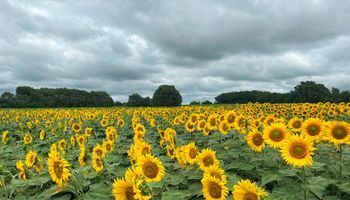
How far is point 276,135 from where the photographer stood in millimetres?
5699

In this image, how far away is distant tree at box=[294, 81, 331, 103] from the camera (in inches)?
1624

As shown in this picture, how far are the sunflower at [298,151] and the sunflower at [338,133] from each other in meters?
1.19

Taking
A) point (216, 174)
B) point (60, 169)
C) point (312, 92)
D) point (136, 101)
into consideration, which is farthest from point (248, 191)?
point (136, 101)

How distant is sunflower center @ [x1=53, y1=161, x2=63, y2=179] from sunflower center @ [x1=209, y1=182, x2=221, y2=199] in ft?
5.56

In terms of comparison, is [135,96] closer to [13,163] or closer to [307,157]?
[13,163]

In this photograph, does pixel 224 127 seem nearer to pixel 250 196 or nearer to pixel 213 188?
pixel 213 188

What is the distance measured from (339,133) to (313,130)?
41 cm

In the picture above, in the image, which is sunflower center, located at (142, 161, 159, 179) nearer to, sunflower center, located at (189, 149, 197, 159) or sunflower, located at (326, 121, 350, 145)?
sunflower center, located at (189, 149, 197, 159)

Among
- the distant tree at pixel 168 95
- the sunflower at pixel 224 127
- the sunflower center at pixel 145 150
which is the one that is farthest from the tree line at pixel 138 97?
the sunflower center at pixel 145 150

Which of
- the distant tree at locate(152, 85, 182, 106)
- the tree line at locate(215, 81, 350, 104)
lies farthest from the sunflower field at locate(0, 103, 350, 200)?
the distant tree at locate(152, 85, 182, 106)

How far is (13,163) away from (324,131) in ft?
21.6

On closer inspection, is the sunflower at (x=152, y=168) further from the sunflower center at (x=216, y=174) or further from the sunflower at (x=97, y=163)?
the sunflower at (x=97, y=163)

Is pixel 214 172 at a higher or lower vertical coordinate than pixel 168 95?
lower

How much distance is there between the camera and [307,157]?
14.3 feet
